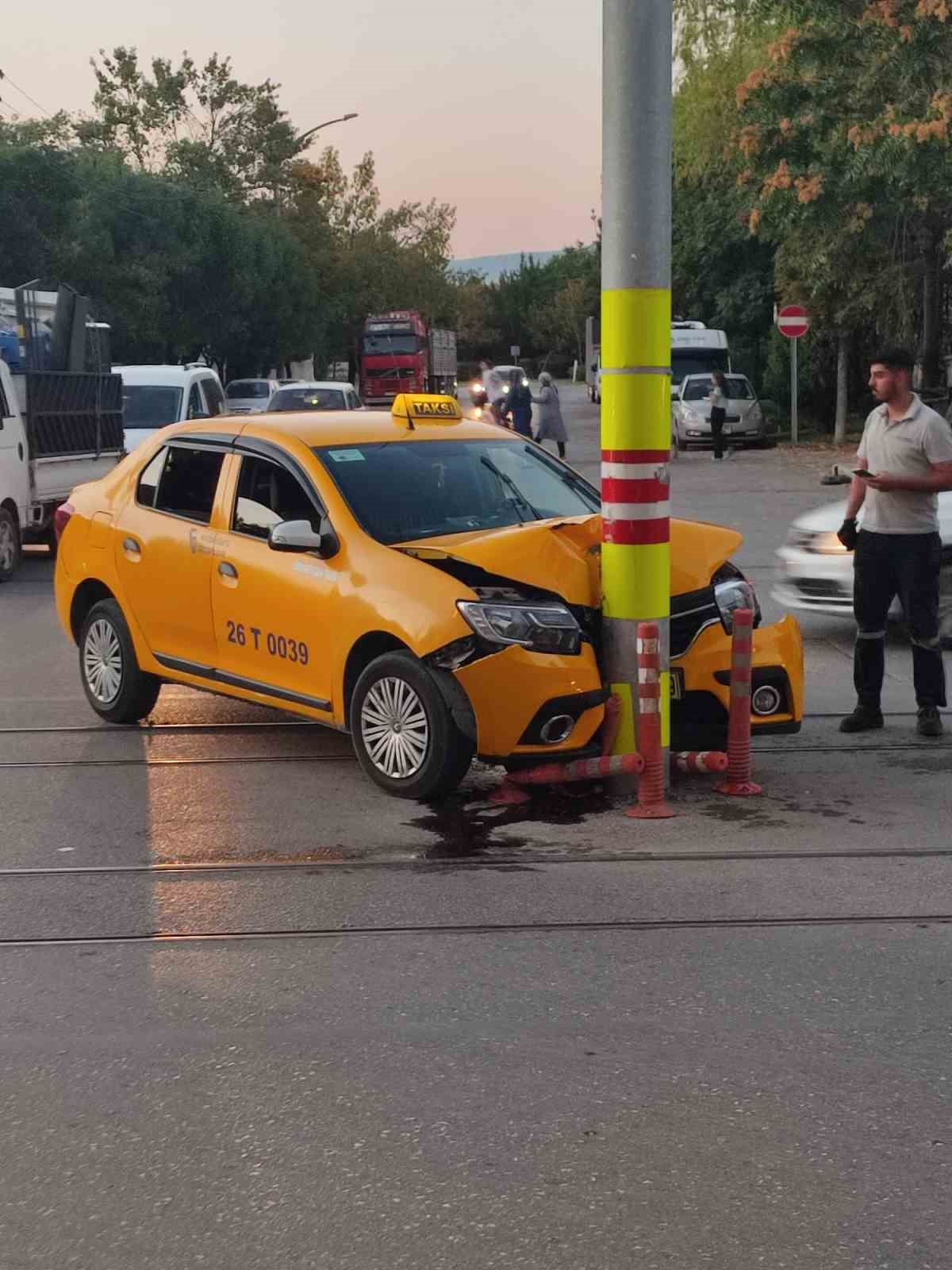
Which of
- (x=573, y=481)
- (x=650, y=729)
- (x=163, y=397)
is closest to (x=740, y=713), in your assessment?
(x=650, y=729)

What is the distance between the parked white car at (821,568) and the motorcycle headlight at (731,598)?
3.54 meters

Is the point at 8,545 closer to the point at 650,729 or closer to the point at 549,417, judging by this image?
the point at 650,729

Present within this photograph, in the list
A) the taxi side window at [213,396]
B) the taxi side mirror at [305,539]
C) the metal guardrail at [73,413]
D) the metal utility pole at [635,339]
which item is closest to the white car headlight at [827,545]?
the metal utility pole at [635,339]

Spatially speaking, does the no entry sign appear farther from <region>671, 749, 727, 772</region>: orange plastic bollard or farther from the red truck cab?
the red truck cab

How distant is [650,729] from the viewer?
7.26 metres

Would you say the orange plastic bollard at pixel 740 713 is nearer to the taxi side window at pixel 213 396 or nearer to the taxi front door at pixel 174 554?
the taxi front door at pixel 174 554

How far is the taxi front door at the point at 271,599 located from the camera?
7840mm

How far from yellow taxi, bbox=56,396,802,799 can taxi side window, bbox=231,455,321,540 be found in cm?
1

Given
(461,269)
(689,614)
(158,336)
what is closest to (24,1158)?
(689,614)

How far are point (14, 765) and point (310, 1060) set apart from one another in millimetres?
4428

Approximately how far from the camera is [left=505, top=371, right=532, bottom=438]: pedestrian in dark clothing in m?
32.3

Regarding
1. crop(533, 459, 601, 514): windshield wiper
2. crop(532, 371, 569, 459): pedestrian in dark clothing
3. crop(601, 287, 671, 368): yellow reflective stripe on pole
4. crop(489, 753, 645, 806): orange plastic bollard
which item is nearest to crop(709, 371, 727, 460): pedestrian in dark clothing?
crop(532, 371, 569, 459): pedestrian in dark clothing

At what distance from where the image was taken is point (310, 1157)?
394 cm

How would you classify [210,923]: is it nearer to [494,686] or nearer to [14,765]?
[494,686]
